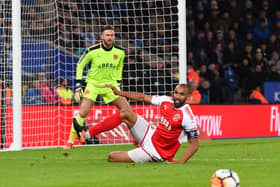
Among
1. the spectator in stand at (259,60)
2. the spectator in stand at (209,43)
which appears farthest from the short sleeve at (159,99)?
the spectator in stand at (259,60)

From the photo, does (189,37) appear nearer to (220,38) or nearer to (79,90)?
(220,38)

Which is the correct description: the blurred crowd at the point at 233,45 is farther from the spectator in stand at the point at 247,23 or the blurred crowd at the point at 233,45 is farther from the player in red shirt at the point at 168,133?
the player in red shirt at the point at 168,133

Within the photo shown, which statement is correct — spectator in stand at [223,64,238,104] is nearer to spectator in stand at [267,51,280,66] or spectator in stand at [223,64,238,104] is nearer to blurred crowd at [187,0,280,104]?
blurred crowd at [187,0,280,104]

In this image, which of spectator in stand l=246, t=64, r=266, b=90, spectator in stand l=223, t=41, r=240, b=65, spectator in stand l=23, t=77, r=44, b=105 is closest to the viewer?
spectator in stand l=23, t=77, r=44, b=105

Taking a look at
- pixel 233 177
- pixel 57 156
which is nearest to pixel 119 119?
pixel 57 156

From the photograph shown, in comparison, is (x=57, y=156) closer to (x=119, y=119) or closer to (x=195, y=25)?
(x=119, y=119)

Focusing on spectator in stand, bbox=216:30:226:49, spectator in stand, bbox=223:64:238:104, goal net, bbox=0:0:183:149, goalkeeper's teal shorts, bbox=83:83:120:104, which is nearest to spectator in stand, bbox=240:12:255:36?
spectator in stand, bbox=216:30:226:49

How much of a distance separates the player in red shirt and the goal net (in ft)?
16.1

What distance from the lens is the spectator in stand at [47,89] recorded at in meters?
18.3

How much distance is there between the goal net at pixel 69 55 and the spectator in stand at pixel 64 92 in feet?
0.26

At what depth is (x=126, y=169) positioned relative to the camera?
11.3 meters

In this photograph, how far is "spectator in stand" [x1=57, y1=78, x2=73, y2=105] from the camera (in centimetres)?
1866

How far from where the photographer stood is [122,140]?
18.6 meters

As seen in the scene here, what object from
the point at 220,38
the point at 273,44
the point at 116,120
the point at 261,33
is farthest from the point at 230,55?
the point at 116,120
